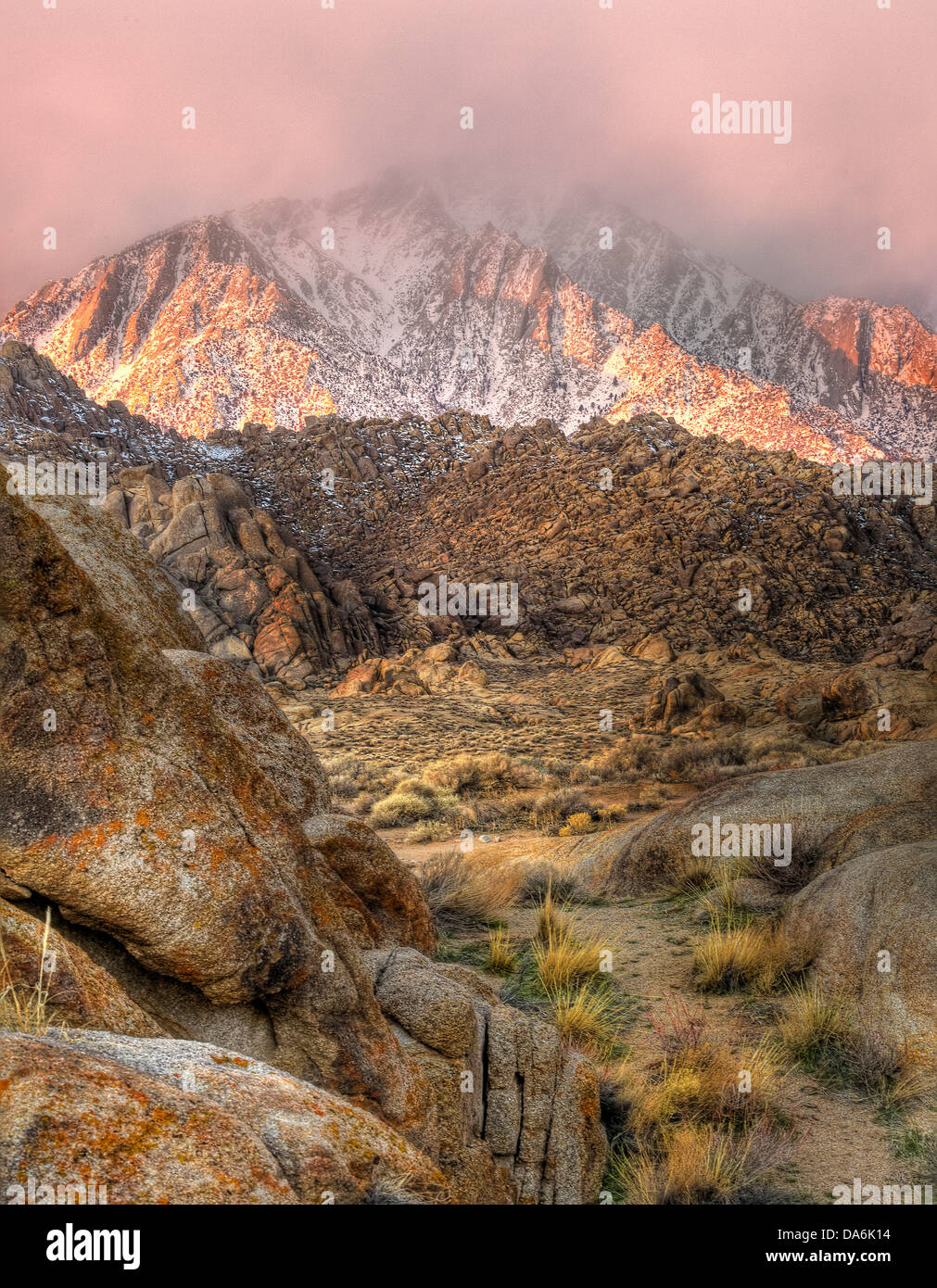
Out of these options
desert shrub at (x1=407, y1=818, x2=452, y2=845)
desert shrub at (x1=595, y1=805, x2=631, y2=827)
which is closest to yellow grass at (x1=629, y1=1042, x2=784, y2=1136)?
desert shrub at (x1=407, y1=818, x2=452, y2=845)

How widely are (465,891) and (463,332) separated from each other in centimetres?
12776

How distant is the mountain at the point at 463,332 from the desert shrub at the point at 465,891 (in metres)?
90.0

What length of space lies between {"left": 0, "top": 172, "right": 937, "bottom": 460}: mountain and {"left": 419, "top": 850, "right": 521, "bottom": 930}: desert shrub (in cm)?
8997

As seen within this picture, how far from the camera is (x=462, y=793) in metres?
17.5

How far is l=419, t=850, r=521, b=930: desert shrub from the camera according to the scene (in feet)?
27.2

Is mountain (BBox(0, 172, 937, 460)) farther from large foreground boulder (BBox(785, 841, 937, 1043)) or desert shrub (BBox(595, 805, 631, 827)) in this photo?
large foreground boulder (BBox(785, 841, 937, 1043))

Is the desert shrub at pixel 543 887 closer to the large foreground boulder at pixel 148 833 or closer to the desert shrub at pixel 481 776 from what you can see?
the large foreground boulder at pixel 148 833

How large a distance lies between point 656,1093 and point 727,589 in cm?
3341

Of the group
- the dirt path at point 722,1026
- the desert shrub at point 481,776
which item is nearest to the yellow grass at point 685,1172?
the dirt path at point 722,1026

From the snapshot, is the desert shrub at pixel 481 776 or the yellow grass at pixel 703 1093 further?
the desert shrub at pixel 481 776

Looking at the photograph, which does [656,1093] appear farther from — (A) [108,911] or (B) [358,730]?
(B) [358,730]

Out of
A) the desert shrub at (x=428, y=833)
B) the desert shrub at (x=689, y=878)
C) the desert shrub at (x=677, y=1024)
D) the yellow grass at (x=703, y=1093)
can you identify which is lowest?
the desert shrub at (x=428, y=833)

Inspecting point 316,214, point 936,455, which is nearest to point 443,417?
point 936,455

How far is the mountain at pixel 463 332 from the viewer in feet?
341
